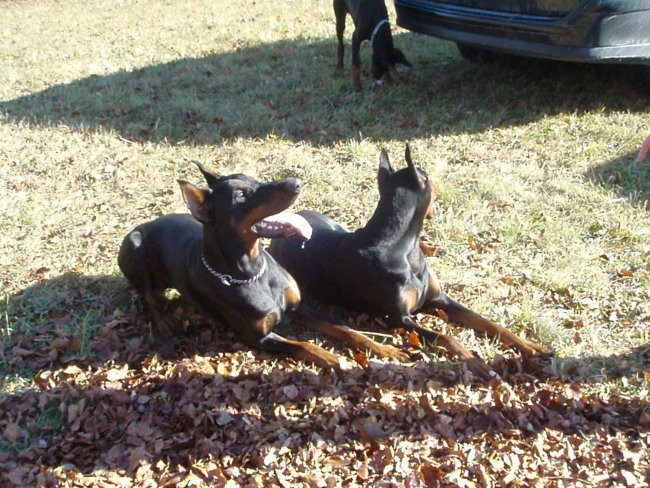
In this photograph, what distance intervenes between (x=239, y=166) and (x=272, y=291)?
268cm

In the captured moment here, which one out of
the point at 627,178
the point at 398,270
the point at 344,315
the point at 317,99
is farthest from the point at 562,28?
the point at 344,315

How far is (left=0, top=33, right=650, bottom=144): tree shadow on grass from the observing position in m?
7.13

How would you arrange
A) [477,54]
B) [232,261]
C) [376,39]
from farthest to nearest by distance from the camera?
[477,54], [376,39], [232,261]

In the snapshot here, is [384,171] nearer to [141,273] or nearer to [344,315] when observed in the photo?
[344,315]

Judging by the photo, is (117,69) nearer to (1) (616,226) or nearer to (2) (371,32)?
(2) (371,32)

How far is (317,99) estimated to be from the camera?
25.8 ft

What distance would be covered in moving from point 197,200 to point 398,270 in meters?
1.25

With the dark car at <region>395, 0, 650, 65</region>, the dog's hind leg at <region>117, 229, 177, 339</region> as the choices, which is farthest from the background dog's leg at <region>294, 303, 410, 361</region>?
the dark car at <region>395, 0, 650, 65</region>

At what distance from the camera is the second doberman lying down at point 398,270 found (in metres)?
4.08

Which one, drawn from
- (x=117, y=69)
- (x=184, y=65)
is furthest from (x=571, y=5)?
(x=117, y=69)

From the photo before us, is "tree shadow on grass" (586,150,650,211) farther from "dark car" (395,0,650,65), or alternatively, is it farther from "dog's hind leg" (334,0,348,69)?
"dog's hind leg" (334,0,348,69)

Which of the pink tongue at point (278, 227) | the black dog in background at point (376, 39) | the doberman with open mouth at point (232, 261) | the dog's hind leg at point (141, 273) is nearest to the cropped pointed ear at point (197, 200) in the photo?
the doberman with open mouth at point (232, 261)

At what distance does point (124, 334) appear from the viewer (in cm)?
449

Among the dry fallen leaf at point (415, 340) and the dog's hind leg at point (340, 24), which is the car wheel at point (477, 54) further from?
the dry fallen leaf at point (415, 340)
